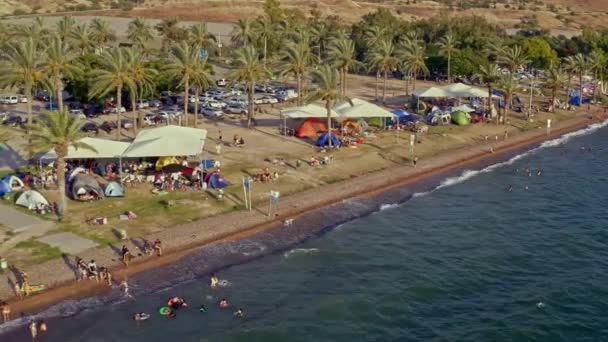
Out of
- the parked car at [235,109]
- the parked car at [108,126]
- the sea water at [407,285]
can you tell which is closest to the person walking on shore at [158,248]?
the sea water at [407,285]

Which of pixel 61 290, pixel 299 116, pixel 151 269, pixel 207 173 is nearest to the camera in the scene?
pixel 61 290

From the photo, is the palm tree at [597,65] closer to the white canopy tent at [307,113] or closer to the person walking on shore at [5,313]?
the white canopy tent at [307,113]

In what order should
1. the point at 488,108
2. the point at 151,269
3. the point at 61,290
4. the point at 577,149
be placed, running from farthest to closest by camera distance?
the point at 488,108 < the point at 577,149 < the point at 151,269 < the point at 61,290

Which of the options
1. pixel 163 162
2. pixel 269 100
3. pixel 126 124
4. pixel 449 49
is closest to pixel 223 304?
pixel 163 162

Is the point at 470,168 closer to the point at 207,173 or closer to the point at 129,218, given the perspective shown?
the point at 207,173

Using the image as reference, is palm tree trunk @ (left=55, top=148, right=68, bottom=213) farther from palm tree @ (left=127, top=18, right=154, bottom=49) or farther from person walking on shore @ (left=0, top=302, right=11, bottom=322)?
palm tree @ (left=127, top=18, right=154, bottom=49)

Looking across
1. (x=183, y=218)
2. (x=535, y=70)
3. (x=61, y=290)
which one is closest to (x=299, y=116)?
(x=183, y=218)
